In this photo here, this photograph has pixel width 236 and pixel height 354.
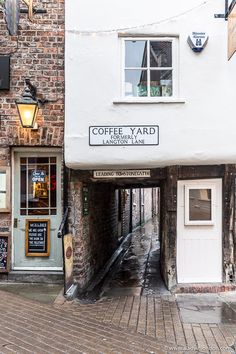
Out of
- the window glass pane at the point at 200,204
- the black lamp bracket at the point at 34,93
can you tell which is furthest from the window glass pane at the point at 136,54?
the window glass pane at the point at 200,204

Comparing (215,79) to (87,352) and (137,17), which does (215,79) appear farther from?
(87,352)

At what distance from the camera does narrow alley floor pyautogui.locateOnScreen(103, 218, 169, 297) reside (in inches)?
331

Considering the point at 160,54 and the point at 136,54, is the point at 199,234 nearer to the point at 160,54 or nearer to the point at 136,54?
the point at 160,54

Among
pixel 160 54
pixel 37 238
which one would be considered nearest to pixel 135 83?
pixel 160 54

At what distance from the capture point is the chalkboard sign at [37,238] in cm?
862

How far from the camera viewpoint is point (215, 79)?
783cm

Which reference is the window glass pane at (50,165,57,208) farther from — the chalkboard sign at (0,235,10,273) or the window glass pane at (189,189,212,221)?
the window glass pane at (189,189,212,221)

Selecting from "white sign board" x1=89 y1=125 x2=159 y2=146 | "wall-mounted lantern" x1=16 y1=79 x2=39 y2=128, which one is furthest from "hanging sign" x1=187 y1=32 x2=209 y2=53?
"wall-mounted lantern" x1=16 y1=79 x2=39 y2=128

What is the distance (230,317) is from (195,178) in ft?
8.70

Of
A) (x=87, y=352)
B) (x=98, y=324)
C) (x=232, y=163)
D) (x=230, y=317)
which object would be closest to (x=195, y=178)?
(x=232, y=163)

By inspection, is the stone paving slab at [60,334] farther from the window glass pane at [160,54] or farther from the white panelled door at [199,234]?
the window glass pane at [160,54]

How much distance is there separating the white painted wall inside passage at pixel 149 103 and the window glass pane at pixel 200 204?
847 millimetres

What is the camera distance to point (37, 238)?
8.64 metres

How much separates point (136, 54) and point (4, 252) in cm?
441
